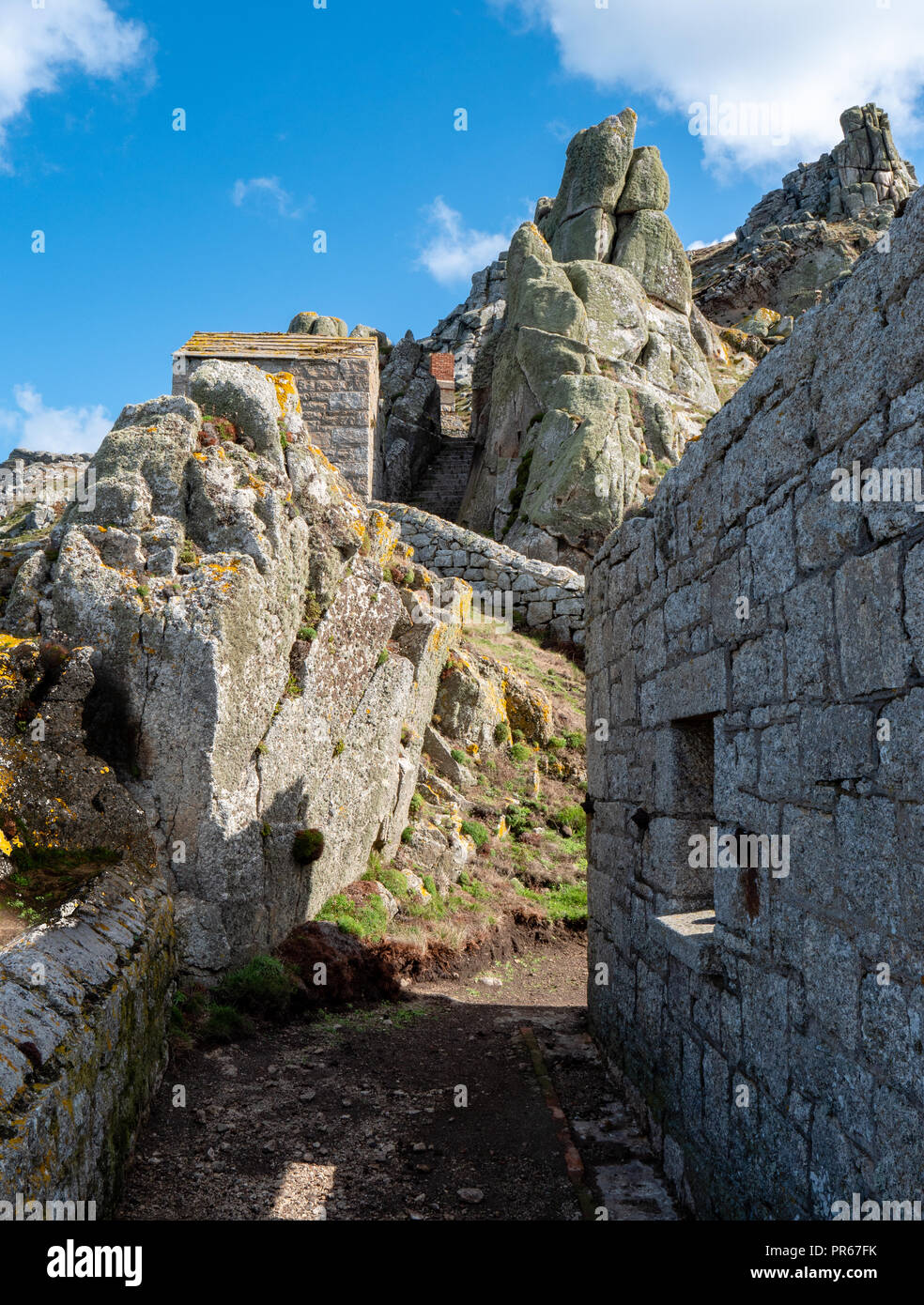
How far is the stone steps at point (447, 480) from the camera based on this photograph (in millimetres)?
22672

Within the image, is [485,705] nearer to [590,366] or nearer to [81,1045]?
[81,1045]

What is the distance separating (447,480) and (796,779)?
843 inches

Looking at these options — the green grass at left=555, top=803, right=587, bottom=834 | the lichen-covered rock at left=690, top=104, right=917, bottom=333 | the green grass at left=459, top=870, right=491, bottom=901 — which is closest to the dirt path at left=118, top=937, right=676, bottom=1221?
the green grass at left=459, top=870, right=491, bottom=901

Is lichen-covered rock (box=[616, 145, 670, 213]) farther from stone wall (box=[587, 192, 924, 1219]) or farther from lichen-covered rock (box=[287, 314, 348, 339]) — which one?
stone wall (box=[587, 192, 924, 1219])

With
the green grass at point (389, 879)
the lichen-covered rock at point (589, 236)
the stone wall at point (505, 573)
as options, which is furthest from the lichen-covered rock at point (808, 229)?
the green grass at point (389, 879)

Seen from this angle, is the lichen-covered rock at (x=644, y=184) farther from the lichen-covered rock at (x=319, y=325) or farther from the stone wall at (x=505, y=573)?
the stone wall at (x=505, y=573)

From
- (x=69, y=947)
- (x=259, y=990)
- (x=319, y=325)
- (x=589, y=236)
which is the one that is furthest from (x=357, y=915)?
(x=589, y=236)

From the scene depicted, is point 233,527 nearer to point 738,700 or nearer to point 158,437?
point 158,437

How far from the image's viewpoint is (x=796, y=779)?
2.89 metres

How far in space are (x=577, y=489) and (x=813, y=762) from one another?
50.0ft

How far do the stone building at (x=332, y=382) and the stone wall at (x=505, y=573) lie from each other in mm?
1702

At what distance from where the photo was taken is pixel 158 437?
21.8 feet
